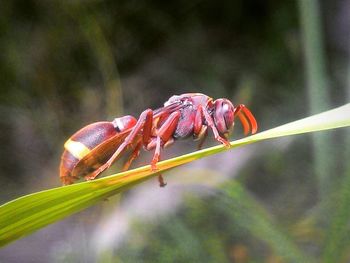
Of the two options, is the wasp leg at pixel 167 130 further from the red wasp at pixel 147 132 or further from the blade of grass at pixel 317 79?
the blade of grass at pixel 317 79

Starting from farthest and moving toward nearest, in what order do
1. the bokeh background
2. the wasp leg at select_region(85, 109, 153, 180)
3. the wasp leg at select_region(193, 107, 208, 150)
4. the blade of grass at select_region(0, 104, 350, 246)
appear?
the bokeh background → the wasp leg at select_region(193, 107, 208, 150) → the wasp leg at select_region(85, 109, 153, 180) → the blade of grass at select_region(0, 104, 350, 246)

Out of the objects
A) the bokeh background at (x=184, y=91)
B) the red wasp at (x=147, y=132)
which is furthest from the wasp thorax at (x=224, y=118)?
the bokeh background at (x=184, y=91)

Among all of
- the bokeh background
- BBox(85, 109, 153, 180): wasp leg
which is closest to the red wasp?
BBox(85, 109, 153, 180): wasp leg

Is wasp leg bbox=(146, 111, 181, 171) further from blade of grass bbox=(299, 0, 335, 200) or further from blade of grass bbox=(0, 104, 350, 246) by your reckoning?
blade of grass bbox=(299, 0, 335, 200)

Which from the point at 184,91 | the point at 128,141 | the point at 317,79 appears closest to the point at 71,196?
the point at 128,141

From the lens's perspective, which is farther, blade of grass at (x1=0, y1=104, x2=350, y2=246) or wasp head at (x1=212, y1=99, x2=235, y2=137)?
wasp head at (x1=212, y1=99, x2=235, y2=137)

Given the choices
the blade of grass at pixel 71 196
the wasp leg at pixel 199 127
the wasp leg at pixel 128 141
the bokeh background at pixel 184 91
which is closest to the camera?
the blade of grass at pixel 71 196
